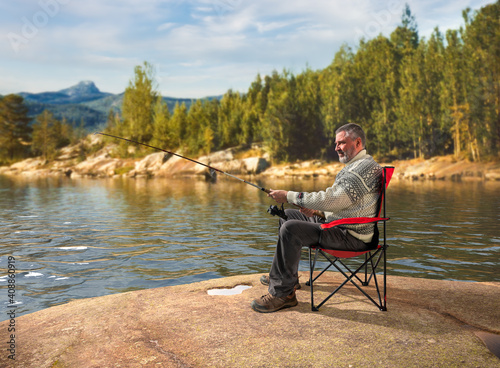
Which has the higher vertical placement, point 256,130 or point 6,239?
point 256,130

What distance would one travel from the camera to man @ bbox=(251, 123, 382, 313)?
439 cm

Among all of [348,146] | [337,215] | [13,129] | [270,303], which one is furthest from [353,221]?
[13,129]

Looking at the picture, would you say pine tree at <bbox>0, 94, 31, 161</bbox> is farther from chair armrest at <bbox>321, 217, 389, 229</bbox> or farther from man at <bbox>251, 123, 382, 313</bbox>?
chair armrest at <bbox>321, 217, 389, 229</bbox>

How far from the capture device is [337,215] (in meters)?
4.59

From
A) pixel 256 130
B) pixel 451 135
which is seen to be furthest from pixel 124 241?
pixel 256 130

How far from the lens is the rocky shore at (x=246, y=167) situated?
121 feet

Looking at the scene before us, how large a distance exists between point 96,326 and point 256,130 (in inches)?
2121

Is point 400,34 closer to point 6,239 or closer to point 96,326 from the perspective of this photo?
point 6,239

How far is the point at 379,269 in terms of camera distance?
7258mm

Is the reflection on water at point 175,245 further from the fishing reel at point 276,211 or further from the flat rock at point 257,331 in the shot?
the fishing reel at point 276,211

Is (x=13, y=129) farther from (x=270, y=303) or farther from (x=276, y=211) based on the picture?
(x=270, y=303)

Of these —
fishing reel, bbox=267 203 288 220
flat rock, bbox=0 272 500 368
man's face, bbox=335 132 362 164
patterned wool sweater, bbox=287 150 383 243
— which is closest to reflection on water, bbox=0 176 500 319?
flat rock, bbox=0 272 500 368

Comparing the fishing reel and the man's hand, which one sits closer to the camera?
the man's hand

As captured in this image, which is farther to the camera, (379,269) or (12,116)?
(12,116)
